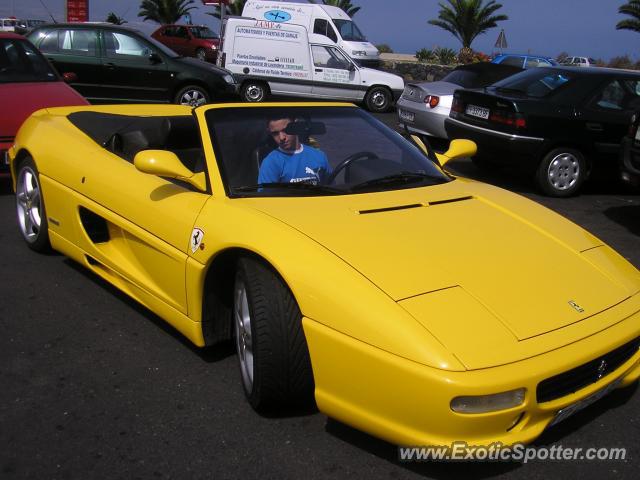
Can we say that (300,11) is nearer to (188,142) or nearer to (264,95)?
(264,95)

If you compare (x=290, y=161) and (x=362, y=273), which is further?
(x=290, y=161)

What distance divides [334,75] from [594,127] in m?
8.55

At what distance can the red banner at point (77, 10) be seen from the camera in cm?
1759

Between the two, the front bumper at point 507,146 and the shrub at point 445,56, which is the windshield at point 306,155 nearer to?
the front bumper at point 507,146

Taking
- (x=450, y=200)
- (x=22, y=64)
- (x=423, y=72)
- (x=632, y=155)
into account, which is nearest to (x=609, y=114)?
(x=632, y=155)

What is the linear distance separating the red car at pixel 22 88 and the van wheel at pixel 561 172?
5102 millimetres

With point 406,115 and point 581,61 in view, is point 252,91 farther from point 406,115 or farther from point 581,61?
point 581,61

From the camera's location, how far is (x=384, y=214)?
9.45 ft

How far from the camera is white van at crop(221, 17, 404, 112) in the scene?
1459cm

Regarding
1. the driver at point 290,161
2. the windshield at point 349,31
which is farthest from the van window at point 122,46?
the windshield at point 349,31

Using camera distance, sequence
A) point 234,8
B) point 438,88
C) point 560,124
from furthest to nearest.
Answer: point 234,8
point 438,88
point 560,124

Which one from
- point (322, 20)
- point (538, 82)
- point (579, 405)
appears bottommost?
point (579, 405)

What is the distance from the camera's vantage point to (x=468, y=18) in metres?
32.8

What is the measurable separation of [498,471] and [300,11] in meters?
17.0
